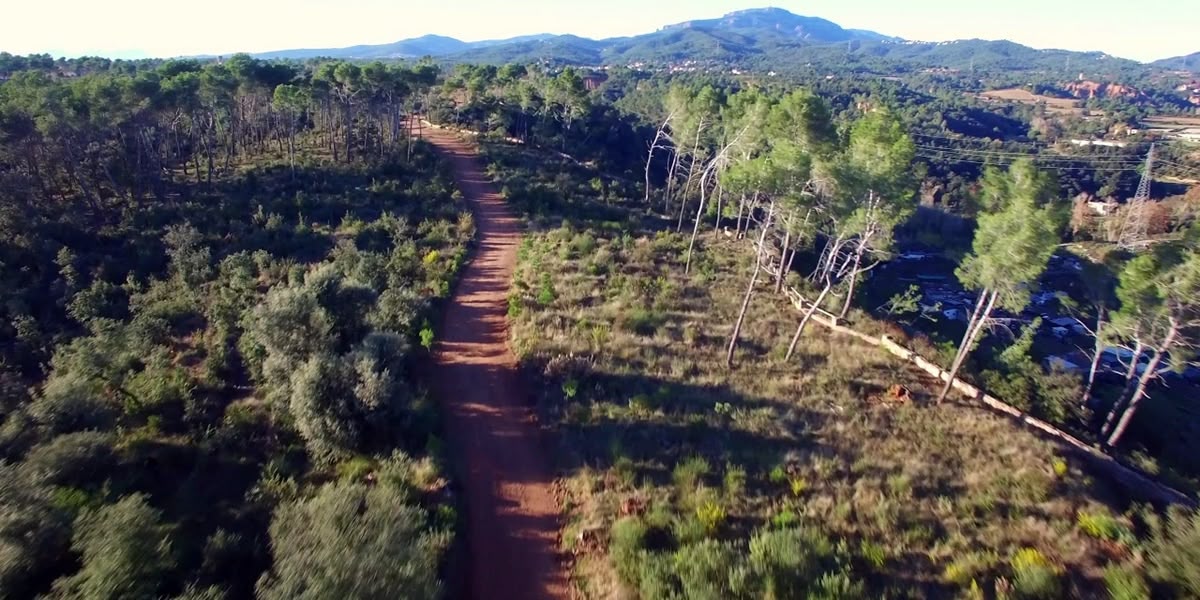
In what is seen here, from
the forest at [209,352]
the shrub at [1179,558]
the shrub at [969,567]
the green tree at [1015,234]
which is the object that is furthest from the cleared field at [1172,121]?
the shrub at [969,567]

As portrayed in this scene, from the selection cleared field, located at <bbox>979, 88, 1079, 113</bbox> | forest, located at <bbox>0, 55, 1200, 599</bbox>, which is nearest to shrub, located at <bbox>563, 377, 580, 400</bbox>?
forest, located at <bbox>0, 55, 1200, 599</bbox>

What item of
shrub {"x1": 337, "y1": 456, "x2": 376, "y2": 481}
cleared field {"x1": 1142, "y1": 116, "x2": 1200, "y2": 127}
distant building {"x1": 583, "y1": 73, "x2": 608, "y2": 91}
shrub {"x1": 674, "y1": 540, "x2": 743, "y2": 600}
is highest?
distant building {"x1": 583, "y1": 73, "x2": 608, "y2": 91}

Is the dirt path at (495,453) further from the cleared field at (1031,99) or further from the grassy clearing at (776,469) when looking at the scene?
the cleared field at (1031,99)

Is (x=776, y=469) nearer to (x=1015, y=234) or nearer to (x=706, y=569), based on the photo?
(x=706, y=569)

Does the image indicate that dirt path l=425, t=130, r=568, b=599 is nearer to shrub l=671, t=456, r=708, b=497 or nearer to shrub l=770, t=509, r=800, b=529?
shrub l=671, t=456, r=708, b=497

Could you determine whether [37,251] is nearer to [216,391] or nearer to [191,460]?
[216,391]

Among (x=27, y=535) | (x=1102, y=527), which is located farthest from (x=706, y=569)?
(x=27, y=535)

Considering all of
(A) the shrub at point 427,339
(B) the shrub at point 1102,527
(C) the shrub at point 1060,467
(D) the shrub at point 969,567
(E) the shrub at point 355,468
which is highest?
(A) the shrub at point 427,339
